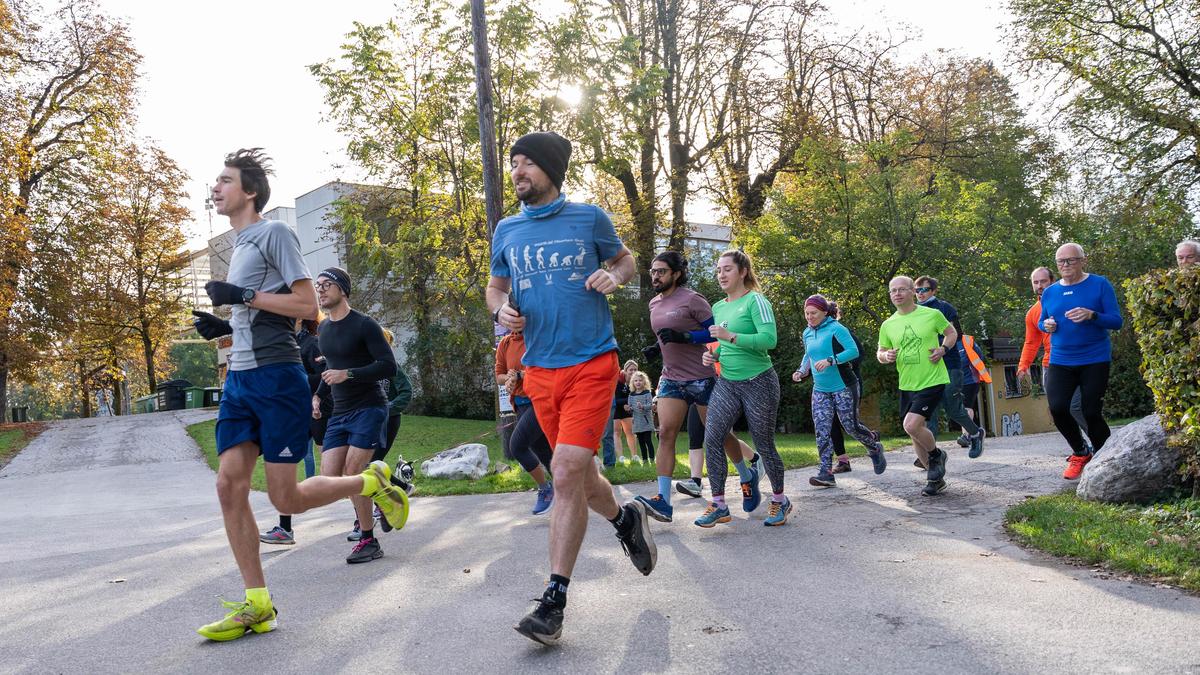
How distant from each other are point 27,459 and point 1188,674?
20.8 metres

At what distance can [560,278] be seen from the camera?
13.6 ft

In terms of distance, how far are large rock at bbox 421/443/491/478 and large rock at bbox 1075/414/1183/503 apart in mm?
6914

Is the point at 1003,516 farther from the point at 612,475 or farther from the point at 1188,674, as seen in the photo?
the point at 612,475

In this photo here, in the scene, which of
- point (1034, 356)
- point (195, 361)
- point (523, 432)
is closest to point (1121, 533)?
point (1034, 356)

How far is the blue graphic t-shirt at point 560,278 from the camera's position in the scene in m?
4.09

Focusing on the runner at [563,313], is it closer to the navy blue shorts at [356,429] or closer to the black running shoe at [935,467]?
the navy blue shorts at [356,429]

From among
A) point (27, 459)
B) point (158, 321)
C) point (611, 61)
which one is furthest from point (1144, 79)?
point (158, 321)

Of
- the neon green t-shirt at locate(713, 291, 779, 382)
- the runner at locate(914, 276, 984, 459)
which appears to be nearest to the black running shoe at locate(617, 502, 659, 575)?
the neon green t-shirt at locate(713, 291, 779, 382)

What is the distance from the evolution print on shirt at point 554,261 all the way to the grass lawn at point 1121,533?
3243 millimetres

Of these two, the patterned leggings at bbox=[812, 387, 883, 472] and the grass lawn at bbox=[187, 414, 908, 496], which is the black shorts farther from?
the grass lawn at bbox=[187, 414, 908, 496]

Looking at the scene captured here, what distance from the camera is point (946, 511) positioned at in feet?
22.8

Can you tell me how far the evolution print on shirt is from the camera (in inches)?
163

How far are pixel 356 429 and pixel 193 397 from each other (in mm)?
39020

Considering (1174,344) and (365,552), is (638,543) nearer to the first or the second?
(365,552)
